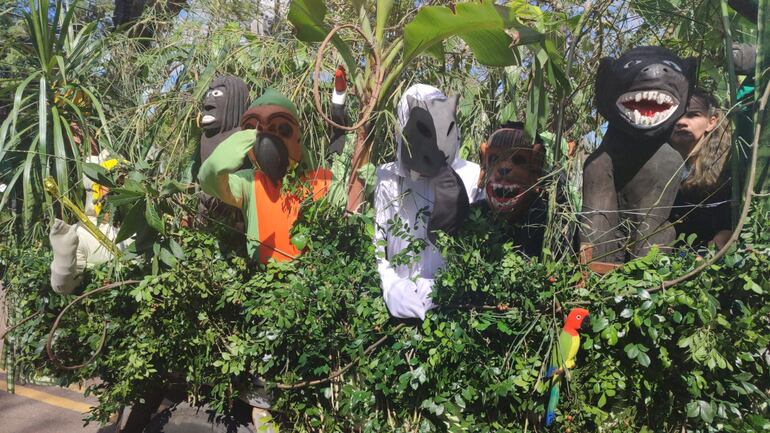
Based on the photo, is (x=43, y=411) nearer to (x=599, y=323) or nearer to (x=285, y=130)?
A: (x=285, y=130)

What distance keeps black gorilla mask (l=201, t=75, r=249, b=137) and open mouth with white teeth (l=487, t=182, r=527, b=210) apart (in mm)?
1250

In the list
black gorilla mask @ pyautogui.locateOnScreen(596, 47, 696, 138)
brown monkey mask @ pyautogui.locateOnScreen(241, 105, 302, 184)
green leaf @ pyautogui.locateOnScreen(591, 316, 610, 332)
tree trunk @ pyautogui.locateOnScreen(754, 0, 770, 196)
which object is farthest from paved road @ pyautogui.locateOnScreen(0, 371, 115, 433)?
tree trunk @ pyautogui.locateOnScreen(754, 0, 770, 196)

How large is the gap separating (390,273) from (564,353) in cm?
63

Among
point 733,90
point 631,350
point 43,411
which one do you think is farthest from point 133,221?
point 43,411

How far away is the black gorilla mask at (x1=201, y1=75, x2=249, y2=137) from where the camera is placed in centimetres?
280

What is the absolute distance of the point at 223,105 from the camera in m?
2.80

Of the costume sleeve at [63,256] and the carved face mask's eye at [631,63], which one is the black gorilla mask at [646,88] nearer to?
the carved face mask's eye at [631,63]

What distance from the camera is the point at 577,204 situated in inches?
82.2

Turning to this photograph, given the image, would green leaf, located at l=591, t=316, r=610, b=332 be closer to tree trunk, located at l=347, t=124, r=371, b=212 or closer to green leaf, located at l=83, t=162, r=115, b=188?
tree trunk, located at l=347, t=124, r=371, b=212

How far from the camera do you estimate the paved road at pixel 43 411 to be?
4.43 m

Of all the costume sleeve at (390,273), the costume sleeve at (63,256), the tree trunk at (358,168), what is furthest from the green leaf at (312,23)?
the costume sleeve at (63,256)

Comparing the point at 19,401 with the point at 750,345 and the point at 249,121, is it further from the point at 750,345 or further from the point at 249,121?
the point at 750,345

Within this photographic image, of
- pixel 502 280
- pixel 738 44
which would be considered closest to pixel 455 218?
pixel 502 280

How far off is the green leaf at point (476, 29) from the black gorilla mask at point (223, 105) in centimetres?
110
